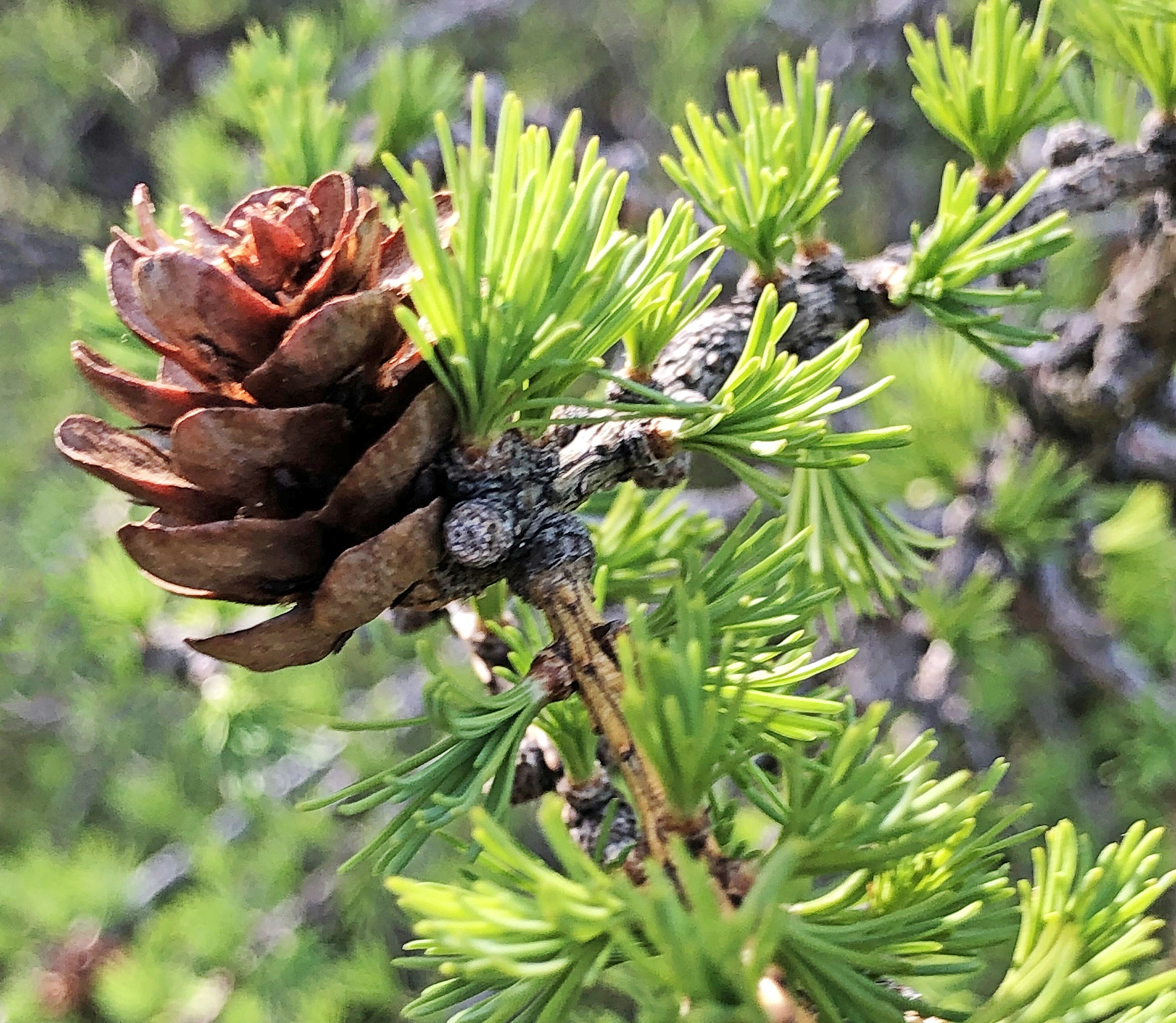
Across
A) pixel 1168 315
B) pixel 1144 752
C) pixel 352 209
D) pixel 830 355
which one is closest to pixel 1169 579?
pixel 1144 752

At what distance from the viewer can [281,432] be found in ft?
0.78

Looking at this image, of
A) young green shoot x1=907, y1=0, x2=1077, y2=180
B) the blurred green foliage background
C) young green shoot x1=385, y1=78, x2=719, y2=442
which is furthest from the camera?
the blurred green foliage background

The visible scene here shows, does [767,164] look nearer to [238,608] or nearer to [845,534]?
[845,534]

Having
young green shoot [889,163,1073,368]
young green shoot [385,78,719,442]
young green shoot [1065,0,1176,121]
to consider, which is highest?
→ young green shoot [1065,0,1176,121]

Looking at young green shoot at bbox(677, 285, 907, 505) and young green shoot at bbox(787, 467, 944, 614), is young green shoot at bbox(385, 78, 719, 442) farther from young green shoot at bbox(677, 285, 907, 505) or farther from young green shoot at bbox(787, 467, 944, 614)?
young green shoot at bbox(787, 467, 944, 614)

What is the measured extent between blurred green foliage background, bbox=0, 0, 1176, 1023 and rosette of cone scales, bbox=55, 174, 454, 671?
0.15 meters

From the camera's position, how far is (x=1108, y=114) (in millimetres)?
469

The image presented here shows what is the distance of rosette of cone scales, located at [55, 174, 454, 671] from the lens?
9.1 inches

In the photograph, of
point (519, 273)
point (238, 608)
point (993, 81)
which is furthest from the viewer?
point (238, 608)

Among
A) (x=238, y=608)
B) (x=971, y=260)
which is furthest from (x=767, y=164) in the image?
(x=238, y=608)

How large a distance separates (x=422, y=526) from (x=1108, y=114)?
0.47 metres

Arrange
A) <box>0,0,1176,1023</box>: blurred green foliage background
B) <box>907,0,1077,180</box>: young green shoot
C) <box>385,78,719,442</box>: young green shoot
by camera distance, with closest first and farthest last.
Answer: <box>385,78,719,442</box>: young green shoot → <box>907,0,1077,180</box>: young green shoot → <box>0,0,1176,1023</box>: blurred green foliage background

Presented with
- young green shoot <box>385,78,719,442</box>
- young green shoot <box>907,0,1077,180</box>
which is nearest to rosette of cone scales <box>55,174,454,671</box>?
young green shoot <box>385,78,719,442</box>

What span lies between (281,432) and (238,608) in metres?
0.26
